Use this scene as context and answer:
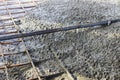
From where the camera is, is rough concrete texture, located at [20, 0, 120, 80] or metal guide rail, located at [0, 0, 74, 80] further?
metal guide rail, located at [0, 0, 74, 80]

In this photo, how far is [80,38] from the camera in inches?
201

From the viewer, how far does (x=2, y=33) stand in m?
5.89

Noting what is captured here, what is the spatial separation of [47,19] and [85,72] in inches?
90.7

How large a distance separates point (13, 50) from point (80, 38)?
1.47 meters

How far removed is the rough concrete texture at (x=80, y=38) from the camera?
4329mm

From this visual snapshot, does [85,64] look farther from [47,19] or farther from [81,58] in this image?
[47,19]

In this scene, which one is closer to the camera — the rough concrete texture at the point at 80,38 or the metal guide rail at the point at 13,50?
the rough concrete texture at the point at 80,38

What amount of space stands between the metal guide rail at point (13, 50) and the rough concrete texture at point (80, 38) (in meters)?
0.19

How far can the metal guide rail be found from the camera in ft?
A: 14.6

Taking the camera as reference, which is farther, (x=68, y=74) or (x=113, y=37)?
(x=113, y=37)

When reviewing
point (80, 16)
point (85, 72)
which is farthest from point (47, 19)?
point (85, 72)

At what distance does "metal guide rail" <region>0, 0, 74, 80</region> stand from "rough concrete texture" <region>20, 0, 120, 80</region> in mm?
187

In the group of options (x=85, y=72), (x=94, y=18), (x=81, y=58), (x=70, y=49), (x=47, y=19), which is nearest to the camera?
(x=85, y=72)

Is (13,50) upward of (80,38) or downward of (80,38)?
downward
